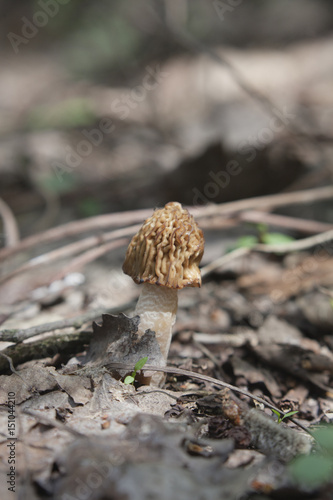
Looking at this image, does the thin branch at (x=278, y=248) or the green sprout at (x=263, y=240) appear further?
the green sprout at (x=263, y=240)

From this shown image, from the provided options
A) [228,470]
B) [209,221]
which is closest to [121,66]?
[209,221]

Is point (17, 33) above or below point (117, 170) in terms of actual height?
above

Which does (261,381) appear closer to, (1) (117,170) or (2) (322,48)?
(1) (117,170)

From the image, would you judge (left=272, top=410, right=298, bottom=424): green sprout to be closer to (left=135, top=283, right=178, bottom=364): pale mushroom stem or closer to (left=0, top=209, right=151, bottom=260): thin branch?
(left=135, top=283, right=178, bottom=364): pale mushroom stem

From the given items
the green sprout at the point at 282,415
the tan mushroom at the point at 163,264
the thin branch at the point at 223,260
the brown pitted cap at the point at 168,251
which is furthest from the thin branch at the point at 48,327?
the green sprout at the point at 282,415

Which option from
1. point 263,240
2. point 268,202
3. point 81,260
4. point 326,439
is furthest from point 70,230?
point 326,439

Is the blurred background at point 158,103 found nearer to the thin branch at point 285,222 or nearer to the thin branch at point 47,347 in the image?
the thin branch at point 285,222
